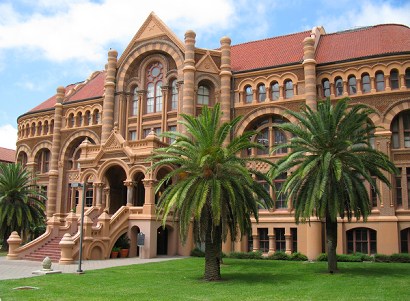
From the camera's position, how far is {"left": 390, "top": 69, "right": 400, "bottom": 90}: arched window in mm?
34469

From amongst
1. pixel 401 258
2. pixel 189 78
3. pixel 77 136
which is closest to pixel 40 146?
pixel 77 136

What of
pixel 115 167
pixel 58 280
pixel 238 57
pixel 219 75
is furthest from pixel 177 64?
pixel 58 280

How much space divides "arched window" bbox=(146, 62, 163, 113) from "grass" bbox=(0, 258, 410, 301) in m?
17.4

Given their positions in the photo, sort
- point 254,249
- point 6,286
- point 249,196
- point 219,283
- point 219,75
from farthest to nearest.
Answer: point 219,75 < point 254,249 < point 249,196 < point 219,283 < point 6,286

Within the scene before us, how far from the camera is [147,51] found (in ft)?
136

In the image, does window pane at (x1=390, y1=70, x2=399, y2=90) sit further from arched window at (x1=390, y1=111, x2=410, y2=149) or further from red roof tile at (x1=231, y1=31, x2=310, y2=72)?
red roof tile at (x1=231, y1=31, x2=310, y2=72)

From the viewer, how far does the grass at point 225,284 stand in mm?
17422

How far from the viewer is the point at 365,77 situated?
3559 cm

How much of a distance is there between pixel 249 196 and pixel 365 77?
17.6 metres

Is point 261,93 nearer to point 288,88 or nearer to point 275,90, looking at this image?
point 275,90

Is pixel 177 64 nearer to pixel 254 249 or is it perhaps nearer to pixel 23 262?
pixel 254 249

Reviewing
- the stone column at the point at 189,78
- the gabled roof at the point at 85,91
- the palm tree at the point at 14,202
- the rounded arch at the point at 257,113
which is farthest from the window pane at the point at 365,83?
the palm tree at the point at 14,202

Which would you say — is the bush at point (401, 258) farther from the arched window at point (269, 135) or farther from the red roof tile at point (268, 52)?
the red roof tile at point (268, 52)

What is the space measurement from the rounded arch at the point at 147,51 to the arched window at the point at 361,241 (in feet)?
59.6
